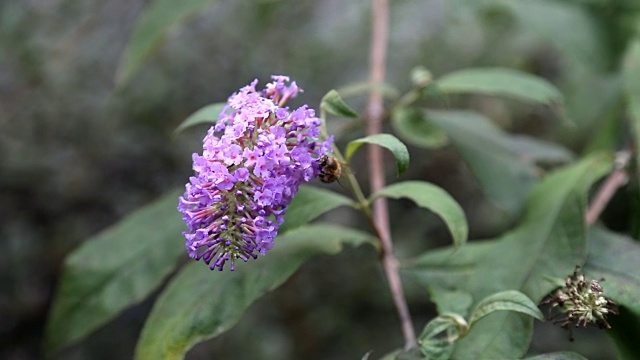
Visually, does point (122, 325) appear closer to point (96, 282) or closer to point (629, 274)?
point (96, 282)

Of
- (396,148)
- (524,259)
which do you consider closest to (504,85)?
(524,259)

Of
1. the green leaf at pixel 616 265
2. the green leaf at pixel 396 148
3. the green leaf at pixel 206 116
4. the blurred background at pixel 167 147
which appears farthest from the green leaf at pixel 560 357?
the blurred background at pixel 167 147

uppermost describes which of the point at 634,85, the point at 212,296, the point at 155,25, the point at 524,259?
the point at 155,25

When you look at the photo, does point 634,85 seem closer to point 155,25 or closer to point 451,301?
point 451,301

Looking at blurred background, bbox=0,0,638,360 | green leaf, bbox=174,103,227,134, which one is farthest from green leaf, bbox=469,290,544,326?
blurred background, bbox=0,0,638,360

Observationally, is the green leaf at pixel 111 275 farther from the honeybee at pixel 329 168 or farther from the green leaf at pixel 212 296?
the honeybee at pixel 329 168

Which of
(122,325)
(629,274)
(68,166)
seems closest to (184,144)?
Result: (68,166)
